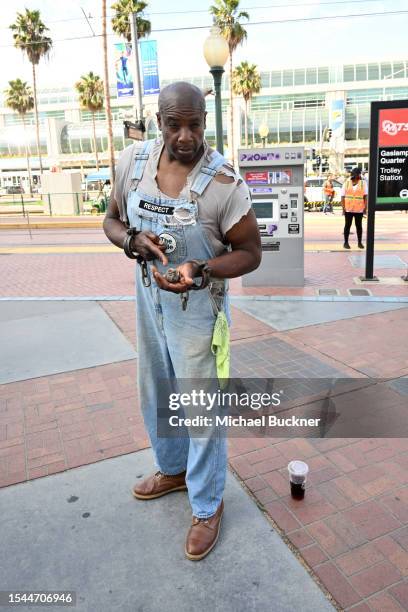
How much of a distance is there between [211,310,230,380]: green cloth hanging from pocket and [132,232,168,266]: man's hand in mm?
404

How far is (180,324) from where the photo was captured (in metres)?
2.16

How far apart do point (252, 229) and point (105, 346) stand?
10.7 feet

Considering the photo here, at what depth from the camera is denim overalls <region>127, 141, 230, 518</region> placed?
1.99 metres

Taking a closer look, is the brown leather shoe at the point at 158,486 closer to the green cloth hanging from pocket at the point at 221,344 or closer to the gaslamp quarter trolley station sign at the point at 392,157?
the green cloth hanging from pocket at the point at 221,344

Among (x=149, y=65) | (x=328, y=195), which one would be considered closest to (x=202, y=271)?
(x=149, y=65)

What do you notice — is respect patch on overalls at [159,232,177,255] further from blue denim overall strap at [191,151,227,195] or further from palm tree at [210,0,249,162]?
palm tree at [210,0,249,162]

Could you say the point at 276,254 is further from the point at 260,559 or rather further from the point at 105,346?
the point at 260,559

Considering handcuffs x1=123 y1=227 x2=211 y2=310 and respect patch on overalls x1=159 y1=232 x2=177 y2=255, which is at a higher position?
respect patch on overalls x1=159 y1=232 x2=177 y2=255

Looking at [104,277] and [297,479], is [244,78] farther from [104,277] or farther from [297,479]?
[297,479]

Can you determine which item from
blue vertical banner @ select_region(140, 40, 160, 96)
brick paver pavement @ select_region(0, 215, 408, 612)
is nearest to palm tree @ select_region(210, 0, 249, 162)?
blue vertical banner @ select_region(140, 40, 160, 96)

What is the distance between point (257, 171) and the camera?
7.24 meters

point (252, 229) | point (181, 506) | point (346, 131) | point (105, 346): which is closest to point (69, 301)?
point (105, 346)

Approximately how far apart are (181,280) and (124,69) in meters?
20.1

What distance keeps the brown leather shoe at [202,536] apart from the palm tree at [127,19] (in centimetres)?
2724
